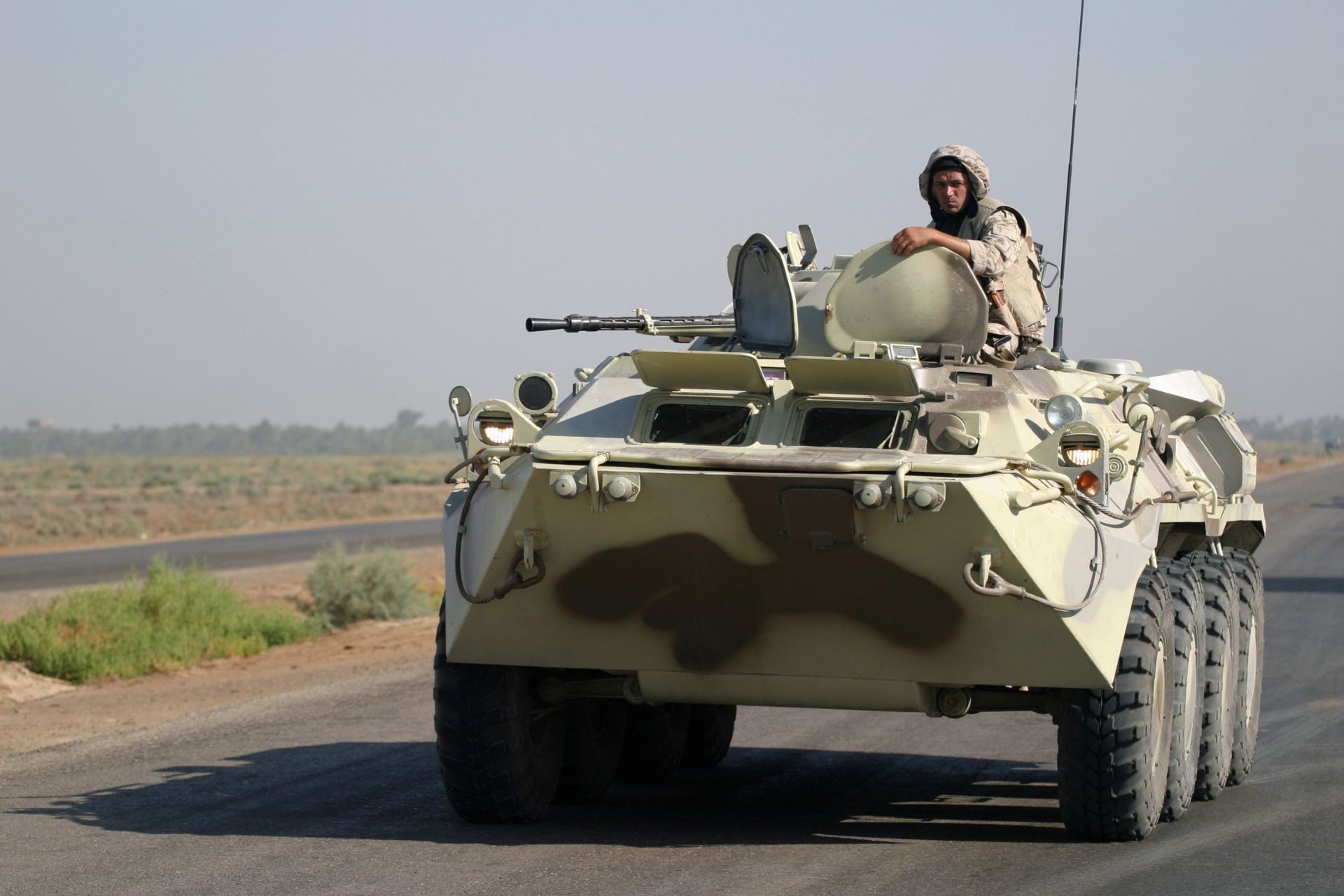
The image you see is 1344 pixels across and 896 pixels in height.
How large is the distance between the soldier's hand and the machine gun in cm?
126

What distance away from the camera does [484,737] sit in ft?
26.6

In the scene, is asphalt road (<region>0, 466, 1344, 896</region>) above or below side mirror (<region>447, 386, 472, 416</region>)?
below

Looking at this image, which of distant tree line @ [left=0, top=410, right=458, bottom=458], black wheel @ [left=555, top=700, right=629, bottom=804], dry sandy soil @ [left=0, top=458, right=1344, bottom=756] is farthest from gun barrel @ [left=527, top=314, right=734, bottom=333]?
distant tree line @ [left=0, top=410, right=458, bottom=458]

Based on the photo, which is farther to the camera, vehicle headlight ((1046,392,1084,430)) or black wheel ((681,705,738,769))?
black wheel ((681,705,738,769))

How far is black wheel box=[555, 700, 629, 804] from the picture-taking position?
29.9 feet

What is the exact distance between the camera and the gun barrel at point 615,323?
31.9ft

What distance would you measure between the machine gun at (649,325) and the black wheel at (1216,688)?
269cm

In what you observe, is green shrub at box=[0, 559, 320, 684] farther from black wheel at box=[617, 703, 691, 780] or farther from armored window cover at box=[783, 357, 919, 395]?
armored window cover at box=[783, 357, 919, 395]

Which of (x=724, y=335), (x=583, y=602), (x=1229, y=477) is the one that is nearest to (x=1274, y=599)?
(x=1229, y=477)

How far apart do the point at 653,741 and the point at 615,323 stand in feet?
7.26

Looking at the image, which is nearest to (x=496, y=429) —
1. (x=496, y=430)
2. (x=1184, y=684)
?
(x=496, y=430)

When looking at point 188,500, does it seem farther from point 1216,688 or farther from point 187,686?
point 1216,688

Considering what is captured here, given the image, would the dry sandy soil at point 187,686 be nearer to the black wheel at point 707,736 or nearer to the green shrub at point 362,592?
the green shrub at point 362,592

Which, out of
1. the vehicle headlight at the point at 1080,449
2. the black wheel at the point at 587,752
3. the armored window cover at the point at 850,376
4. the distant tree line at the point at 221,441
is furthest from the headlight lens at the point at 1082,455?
the distant tree line at the point at 221,441
